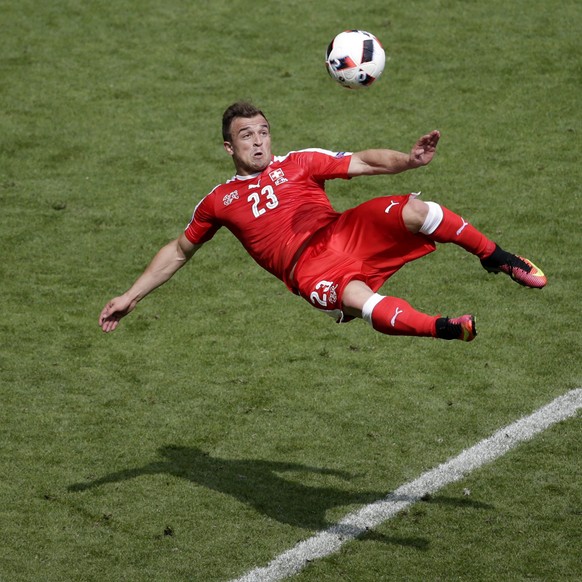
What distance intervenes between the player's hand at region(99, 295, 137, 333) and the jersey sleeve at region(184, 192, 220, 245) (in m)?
0.80

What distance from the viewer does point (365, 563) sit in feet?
31.0

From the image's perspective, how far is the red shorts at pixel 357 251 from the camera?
9539 mm

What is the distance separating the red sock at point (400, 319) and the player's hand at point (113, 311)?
2.44m

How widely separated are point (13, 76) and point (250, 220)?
9.55 meters

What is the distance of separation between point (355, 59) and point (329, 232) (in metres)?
1.56

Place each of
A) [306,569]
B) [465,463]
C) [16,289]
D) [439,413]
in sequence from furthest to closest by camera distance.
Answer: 1. [16,289]
2. [439,413]
3. [465,463]
4. [306,569]

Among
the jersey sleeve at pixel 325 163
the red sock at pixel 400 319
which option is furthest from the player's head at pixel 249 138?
the red sock at pixel 400 319

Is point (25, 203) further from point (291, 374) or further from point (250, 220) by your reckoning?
point (250, 220)

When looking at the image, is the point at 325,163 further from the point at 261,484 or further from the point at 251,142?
the point at 261,484

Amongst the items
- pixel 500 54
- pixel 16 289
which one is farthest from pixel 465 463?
pixel 500 54

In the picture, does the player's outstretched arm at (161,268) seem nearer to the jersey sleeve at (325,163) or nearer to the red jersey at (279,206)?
the red jersey at (279,206)

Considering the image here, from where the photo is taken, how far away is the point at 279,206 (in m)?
10.2

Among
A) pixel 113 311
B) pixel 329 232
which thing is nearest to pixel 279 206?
pixel 329 232

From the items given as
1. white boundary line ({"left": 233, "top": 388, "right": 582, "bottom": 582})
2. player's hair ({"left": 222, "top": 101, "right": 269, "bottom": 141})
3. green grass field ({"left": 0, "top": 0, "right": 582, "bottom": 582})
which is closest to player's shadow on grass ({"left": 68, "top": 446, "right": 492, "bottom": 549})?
green grass field ({"left": 0, "top": 0, "right": 582, "bottom": 582})
